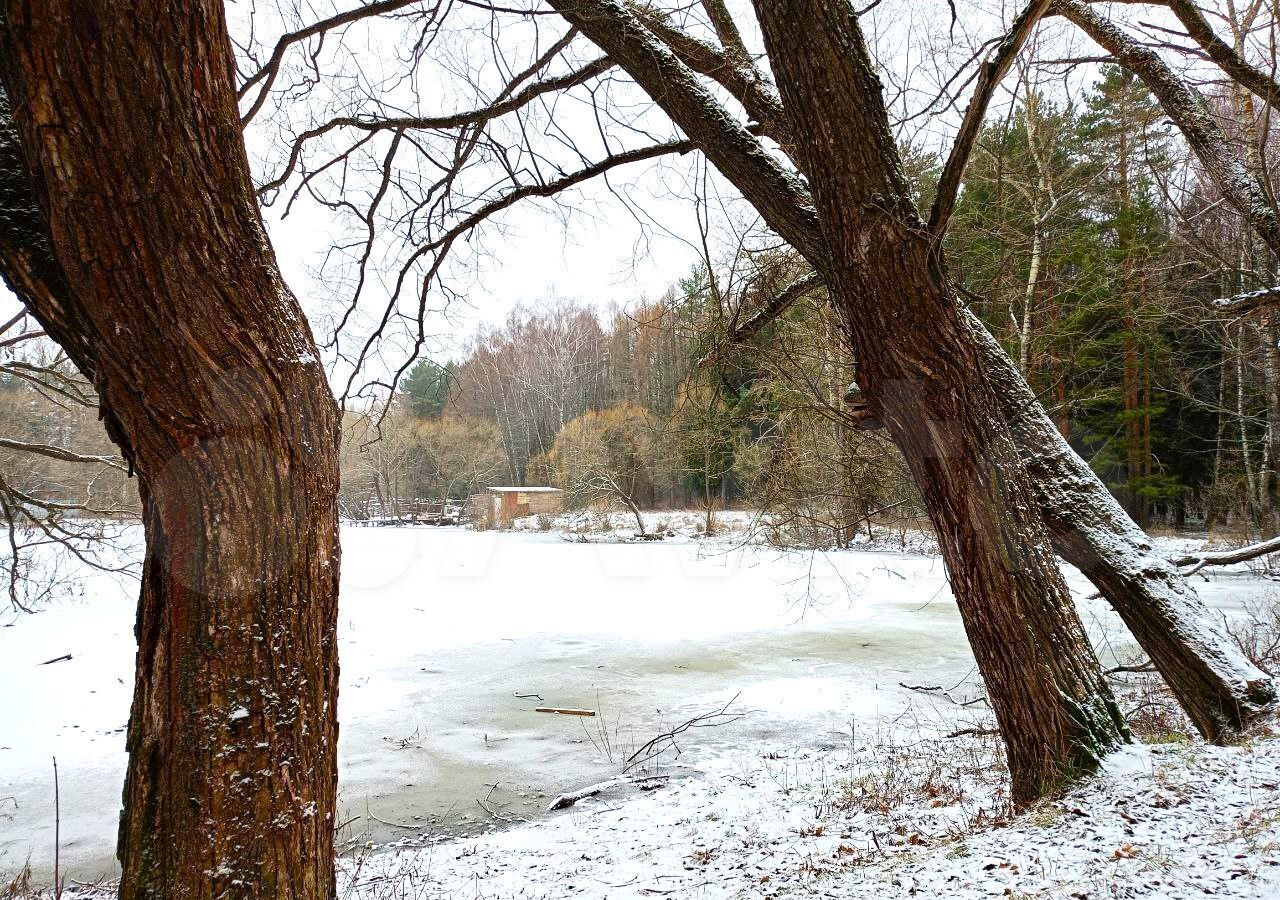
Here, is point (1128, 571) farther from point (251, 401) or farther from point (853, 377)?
point (251, 401)

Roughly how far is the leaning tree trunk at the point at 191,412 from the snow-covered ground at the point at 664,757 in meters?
1.96

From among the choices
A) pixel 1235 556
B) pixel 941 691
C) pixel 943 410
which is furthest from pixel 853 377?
pixel 941 691

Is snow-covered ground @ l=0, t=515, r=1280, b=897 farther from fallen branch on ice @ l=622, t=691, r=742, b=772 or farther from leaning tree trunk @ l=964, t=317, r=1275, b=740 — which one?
leaning tree trunk @ l=964, t=317, r=1275, b=740

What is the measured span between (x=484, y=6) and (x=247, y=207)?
6.28 ft

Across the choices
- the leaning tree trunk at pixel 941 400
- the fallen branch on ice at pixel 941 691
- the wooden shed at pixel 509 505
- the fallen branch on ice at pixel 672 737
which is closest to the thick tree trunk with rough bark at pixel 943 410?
the leaning tree trunk at pixel 941 400

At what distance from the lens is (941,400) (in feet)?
9.15

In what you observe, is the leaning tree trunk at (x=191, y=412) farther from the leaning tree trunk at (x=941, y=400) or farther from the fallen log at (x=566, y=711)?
the fallen log at (x=566, y=711)

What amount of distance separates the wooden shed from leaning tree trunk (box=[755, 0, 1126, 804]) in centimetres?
2591

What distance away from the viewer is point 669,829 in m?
4.28

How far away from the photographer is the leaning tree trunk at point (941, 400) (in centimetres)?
262

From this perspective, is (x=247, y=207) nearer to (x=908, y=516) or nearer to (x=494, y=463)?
(x=908, y=516)

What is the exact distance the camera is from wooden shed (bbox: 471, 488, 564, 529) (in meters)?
28.8

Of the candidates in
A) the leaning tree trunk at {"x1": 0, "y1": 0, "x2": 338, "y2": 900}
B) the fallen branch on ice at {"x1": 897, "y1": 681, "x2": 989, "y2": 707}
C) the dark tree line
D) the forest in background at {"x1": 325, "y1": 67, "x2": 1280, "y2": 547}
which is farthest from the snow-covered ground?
the leaning tree trunk at {"x1": 0, "y1": 0, "x2": 338, "y2": 900}

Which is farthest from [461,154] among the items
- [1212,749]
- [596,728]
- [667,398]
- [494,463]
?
[494,463]
